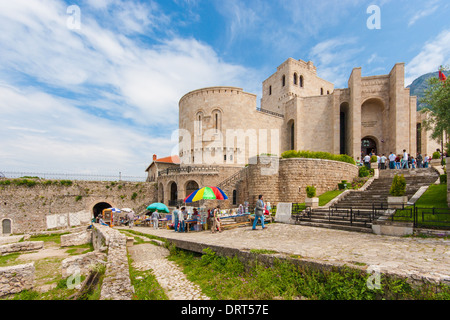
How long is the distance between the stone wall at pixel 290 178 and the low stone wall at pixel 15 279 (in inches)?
570

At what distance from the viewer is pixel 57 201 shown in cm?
2414

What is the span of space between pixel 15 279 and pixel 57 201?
72.0ft

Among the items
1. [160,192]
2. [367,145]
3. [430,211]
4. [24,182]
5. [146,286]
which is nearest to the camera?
[146,286]

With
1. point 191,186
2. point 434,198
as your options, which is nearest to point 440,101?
point 434,198

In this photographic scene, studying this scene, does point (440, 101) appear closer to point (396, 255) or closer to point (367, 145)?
point (396, 255)

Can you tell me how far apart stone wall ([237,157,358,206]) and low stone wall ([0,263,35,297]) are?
14487 millimetres

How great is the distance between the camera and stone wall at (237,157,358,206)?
703 inches

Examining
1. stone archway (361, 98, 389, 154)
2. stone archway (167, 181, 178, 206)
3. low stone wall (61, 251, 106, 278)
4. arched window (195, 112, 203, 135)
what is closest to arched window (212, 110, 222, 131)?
arched window (195, 112, 203, 135)

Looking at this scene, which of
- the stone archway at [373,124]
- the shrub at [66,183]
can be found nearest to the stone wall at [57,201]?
the shrub at [66,183]

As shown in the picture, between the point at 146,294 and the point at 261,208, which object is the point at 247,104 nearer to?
the point at 261,208
